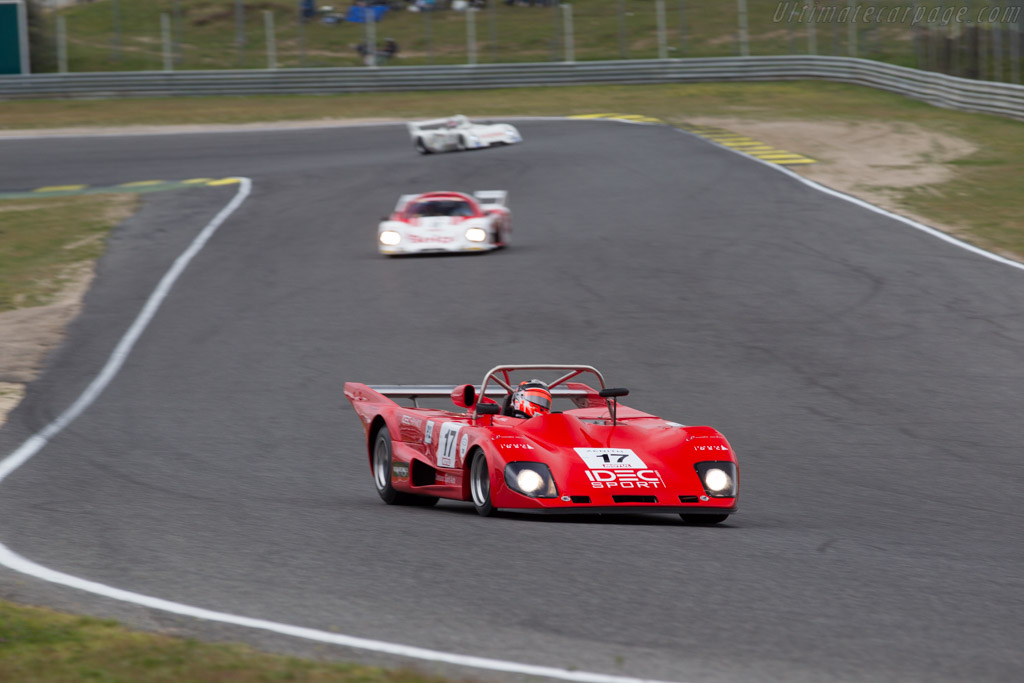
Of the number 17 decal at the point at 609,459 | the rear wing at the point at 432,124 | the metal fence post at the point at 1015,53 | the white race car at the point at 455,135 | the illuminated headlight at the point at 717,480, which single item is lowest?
the illuminated headlight at the point at 717,480

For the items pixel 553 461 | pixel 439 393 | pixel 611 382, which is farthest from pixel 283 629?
pixel 611 382

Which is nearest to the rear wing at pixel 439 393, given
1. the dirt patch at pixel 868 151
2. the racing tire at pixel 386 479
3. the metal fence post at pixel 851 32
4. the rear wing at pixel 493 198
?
the racing tire at pixel 386 479

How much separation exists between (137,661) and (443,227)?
17551 mm

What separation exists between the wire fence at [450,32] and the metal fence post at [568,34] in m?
0.06

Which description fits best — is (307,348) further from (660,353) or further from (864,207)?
(864,207)

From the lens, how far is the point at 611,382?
14609 mm

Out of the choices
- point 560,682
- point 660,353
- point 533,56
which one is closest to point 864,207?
point 660,353

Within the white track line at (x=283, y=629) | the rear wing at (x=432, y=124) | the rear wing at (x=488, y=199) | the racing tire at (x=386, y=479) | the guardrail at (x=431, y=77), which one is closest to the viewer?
the white track line at (x=283, y=629)

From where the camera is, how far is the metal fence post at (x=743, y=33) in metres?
49.2

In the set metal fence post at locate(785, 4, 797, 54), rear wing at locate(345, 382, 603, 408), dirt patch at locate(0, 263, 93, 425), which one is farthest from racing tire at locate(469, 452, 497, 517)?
metal fence post at locate(785, 4, 797, 54)

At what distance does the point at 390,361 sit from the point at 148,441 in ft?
12.9

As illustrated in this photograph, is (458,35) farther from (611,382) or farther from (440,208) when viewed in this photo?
(611,382)

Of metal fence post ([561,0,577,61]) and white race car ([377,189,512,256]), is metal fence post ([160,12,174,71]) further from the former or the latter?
white race car ([377,189,512,256])

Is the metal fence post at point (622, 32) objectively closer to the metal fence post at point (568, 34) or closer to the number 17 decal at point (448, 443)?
the metal fence post at point (568, 34)
